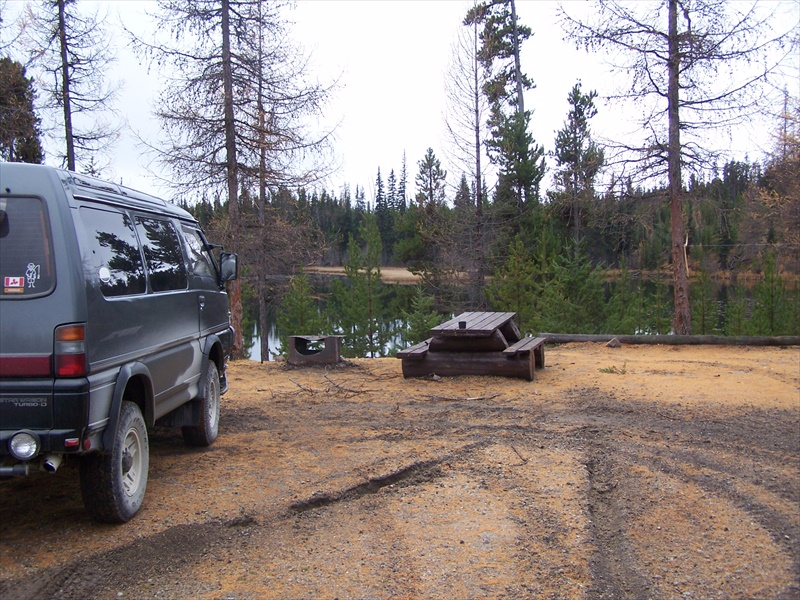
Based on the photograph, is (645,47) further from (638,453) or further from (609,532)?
(609,532)

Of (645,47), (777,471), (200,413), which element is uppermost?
(645,47)

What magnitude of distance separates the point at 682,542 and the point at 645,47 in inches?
548

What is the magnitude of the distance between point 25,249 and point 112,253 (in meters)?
0.65

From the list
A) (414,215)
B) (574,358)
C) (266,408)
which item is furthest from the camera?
Answer: (414,215)

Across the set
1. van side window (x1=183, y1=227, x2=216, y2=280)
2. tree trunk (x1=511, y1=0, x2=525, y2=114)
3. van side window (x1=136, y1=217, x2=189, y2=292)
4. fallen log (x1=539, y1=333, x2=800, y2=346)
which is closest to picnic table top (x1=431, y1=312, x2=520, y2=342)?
fallen log (x1=539, y1=333, x2=800, y2=346)

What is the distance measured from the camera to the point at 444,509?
452 centimetres

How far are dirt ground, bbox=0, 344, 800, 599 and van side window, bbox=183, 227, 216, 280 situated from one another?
1.66 meters

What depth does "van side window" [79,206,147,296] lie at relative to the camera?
12.7 feet

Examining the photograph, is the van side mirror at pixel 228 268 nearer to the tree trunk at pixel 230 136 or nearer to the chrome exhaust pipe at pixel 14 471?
the chrome exhaust pipe at pixel 14 471

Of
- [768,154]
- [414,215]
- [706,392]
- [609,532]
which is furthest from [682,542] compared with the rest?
[414,215]

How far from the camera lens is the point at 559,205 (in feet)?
58.4

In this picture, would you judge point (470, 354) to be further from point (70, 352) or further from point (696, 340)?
point (70, 352)

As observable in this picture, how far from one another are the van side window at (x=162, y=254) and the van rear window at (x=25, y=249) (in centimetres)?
115

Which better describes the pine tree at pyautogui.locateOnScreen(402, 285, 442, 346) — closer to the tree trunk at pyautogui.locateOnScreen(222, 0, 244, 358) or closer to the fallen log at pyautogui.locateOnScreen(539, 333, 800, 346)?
the tree trunk at pyautogui.locateOnScreen(222, 0, 244, 358)
